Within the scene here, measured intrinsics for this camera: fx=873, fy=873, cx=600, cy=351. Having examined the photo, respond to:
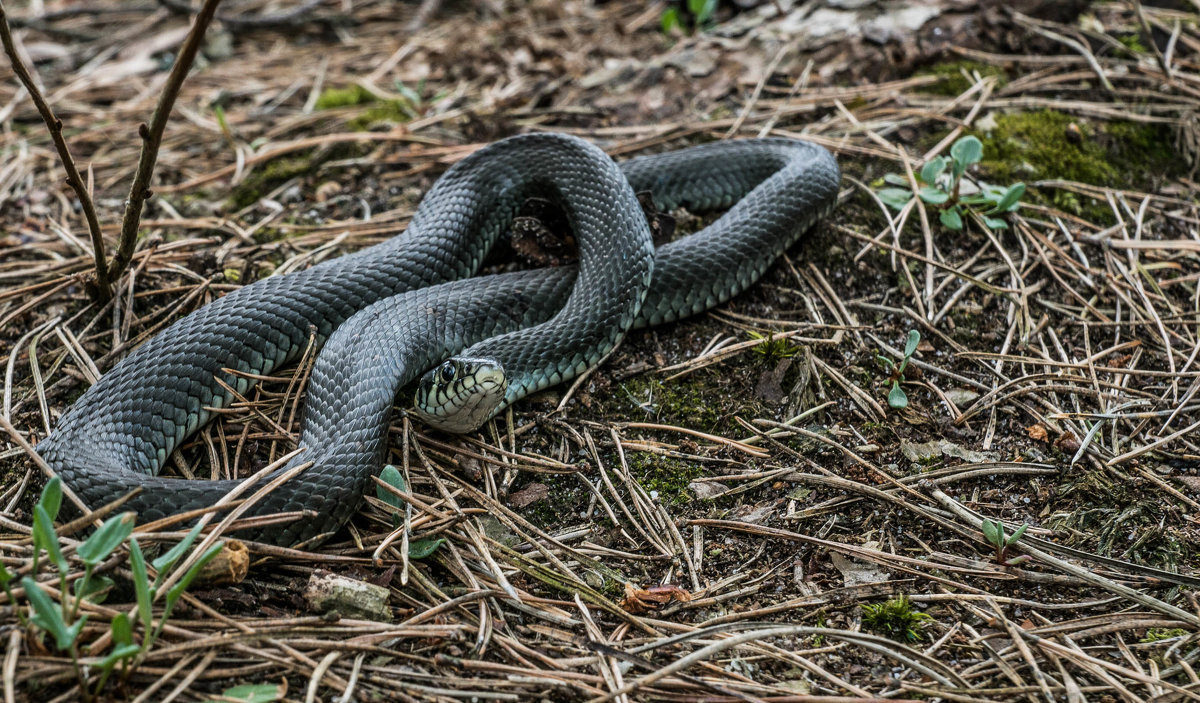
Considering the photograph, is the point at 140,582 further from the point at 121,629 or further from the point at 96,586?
the point at 96,586

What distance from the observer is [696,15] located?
716cm

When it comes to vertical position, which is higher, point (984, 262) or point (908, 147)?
point (908, 147)

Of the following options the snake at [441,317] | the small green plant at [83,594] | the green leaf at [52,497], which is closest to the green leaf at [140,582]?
the small green plant at [83,594]

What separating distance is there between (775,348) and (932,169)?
5.15 ft

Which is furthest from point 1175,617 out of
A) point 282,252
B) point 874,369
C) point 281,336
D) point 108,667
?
point 282,252

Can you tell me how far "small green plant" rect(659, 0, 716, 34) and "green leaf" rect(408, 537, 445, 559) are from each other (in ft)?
16.8

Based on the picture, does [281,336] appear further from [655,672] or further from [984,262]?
[984,262]

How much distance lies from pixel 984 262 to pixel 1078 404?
3.67 ft

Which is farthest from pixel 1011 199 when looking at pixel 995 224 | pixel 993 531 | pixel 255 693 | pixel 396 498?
pixel 255 693

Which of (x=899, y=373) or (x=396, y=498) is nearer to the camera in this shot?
(x=396, y=498)

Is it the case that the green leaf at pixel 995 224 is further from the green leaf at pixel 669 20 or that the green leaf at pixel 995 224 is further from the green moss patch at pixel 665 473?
the green leaf at pixel 669 20

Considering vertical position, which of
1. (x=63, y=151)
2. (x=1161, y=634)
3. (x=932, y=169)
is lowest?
(x=1161, y=634)

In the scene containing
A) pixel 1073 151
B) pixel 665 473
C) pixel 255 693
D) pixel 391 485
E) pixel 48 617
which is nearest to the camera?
pixel 48 617

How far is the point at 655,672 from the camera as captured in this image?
266cm
